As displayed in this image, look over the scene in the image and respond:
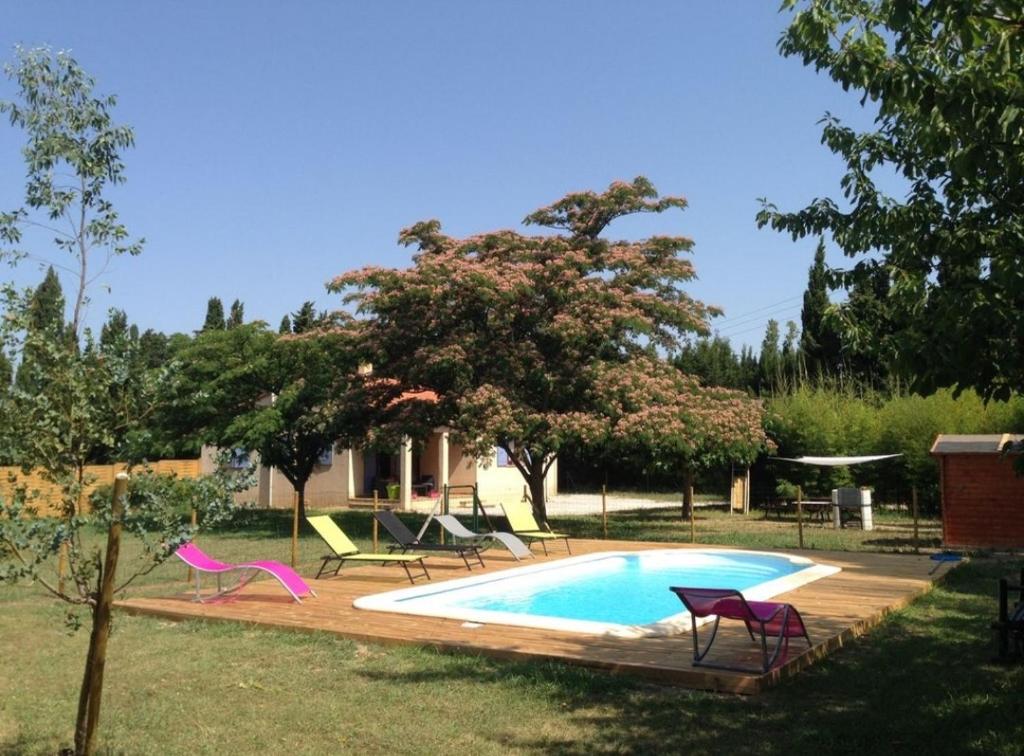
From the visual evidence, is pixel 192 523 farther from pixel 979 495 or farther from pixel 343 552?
pixel 979 495

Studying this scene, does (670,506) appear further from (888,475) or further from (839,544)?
(839,544)

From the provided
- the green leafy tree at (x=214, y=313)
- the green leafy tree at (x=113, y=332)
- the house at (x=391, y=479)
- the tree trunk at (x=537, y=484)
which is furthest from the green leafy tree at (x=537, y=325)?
the green leafy tree at (x=214, y=313)

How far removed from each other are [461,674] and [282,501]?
28.6m

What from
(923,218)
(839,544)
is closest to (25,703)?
(923,218)

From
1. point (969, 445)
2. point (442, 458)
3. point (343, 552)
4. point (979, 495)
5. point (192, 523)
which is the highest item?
point (969, 445)

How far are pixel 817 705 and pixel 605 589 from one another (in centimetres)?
845

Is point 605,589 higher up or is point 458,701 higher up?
point 458,701

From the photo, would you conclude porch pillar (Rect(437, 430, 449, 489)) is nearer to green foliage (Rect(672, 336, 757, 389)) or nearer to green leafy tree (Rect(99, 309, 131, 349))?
green foliage (Rect(672, 336, 757, 389))

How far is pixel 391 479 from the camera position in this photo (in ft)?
114

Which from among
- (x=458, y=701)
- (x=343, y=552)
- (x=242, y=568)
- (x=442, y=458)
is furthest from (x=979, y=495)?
(x=442, y=458)

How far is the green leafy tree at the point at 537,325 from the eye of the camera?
782 inches

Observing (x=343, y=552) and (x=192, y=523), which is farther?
(x=343, y=552)

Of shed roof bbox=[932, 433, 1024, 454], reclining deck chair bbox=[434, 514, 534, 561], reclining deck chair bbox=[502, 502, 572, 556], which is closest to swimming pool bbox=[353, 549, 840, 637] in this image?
reclining deck chair bbox=[434, 514, 534, 561]

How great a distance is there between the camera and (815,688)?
7102 millimetres
